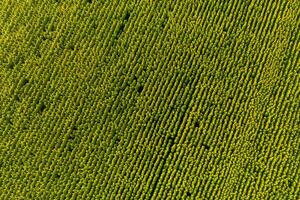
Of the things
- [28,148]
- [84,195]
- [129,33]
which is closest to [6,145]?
[28,148]

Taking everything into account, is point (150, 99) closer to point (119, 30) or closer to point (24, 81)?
point (119, 30)

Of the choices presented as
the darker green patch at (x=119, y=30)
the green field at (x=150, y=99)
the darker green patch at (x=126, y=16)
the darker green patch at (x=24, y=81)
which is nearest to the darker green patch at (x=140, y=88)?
the green field at (x=150, y=99)

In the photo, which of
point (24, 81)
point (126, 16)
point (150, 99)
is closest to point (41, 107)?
point (24, 81)

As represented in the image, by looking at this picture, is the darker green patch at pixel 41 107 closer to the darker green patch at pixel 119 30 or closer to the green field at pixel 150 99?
the green field at pixel 150 99

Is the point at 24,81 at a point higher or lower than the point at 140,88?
lower

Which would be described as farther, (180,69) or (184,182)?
(180,69)

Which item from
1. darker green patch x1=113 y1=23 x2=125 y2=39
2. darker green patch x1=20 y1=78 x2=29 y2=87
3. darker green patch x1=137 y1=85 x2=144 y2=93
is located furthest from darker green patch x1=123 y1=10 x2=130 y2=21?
darker green patch x1=20 y1=78 x2=29 y2=87

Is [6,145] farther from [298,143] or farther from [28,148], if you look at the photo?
[298,143]

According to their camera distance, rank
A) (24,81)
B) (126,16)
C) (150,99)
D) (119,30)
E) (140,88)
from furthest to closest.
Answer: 1. (126,16)
2. (119,30)
3. (24,81)
4. (140,88)
5. (150,99)

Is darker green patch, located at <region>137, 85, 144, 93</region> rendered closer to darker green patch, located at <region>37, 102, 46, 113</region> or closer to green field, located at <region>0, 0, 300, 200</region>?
green field, located at <region>0, 0, 300, 200</region>
